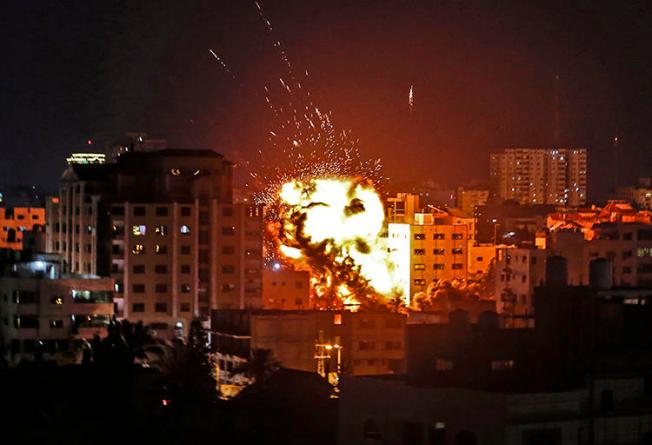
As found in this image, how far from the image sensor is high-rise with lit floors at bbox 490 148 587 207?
9850cm

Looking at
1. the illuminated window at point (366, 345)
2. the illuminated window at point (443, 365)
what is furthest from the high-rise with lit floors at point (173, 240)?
the illuminated window at point (443, 365)

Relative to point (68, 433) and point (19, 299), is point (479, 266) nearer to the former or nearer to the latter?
point (19, 299)

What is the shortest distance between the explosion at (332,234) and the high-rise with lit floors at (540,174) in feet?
165

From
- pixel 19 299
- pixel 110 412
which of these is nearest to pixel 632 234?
pixel 19 299

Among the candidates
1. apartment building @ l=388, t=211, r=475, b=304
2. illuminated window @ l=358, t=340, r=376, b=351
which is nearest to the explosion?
illuminated window @ l=358, t=340, r=376, b=351

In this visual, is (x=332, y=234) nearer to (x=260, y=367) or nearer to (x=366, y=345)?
(x=366, y=345)

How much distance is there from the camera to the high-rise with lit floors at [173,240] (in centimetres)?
4447

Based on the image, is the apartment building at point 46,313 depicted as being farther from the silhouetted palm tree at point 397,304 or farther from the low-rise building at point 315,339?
the silhouetted palm tree at point 397,304

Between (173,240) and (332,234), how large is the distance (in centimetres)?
436

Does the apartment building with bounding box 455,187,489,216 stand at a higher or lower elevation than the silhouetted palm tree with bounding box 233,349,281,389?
higher

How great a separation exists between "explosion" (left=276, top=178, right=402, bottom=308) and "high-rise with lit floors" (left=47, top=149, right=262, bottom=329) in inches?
51.8

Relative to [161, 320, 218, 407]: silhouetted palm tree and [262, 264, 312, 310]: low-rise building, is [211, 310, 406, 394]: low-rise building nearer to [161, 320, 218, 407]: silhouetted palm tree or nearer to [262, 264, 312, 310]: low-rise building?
[161, 320, 218, 407]: silhouetted palm tree

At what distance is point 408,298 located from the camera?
5259 cm

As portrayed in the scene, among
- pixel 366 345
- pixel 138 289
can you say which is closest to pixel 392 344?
pixel 366 345
